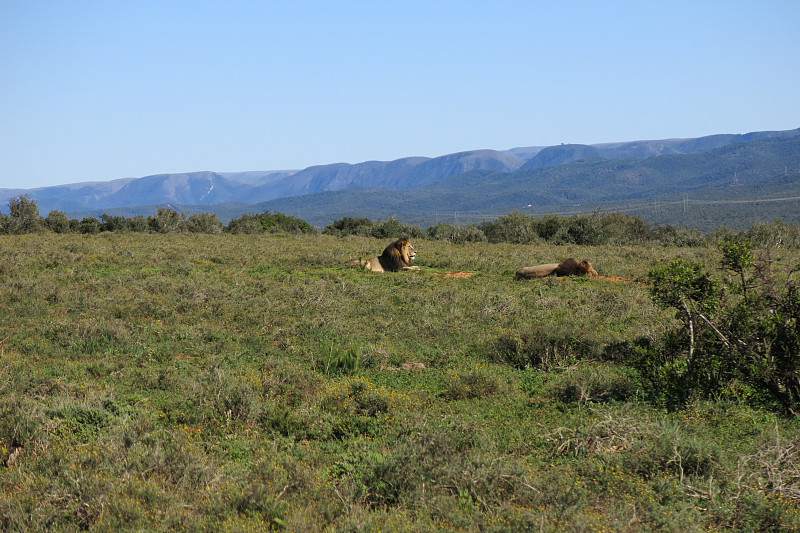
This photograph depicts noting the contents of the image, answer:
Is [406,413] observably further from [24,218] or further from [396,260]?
[24,218]

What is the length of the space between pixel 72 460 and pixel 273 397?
2646 mm

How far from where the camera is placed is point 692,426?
22.1 feet

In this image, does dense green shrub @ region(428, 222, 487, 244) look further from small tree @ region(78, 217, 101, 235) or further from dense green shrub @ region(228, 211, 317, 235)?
small tree @ region(78, 217, 101, 235)

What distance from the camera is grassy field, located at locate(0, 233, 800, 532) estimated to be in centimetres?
522

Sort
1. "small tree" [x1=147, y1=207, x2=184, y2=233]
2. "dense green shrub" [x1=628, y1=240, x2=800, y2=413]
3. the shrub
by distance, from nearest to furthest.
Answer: "dense green shrub" [x1=628, y1=240, x2=800, y2=413]
"small tree" [x1=147, y1=207, x2=184, y2=233]
the shrub

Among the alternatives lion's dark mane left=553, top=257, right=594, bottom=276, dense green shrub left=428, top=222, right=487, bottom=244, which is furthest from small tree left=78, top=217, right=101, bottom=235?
lion's dark mane left=553, top=257, right=594, bottom=276

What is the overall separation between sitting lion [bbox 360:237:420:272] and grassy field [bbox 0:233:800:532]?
6.05 m

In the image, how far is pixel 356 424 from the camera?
7.37 m

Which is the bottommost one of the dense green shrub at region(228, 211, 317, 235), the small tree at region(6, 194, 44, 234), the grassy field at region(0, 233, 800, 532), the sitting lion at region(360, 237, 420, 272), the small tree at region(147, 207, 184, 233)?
the grassy field at region(0, 233, 800, 532)

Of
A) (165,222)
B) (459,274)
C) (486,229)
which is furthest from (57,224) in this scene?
(459,274)

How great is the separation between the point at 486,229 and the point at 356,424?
37232 millimetres

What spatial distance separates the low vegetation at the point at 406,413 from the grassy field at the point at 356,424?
0.03m

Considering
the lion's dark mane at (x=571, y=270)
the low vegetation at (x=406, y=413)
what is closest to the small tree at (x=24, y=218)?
the low vegetation at (x=406, y=413)

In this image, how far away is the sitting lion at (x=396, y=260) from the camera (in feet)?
67.6
